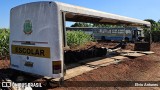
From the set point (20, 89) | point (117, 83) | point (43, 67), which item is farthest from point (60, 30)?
point (117, 83)

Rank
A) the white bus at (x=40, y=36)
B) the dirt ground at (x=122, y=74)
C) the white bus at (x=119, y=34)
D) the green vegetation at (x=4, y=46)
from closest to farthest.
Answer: the white bus at (x=40, y=36)
the dirt ground at (x=122, y=74)
the green vegetation at (x=4, y=46)
the white bus at (x=119, y=34)

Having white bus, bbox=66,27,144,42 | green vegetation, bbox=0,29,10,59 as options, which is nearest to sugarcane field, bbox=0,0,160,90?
green vegetation, bbox=0,29,10,59

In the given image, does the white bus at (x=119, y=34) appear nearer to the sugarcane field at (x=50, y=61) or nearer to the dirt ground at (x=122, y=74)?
the dirt ground at (x=122, y=74)

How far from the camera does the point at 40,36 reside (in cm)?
753

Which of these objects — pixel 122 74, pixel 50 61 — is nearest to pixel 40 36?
pixel 50 61

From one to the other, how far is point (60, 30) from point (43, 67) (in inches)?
55.7

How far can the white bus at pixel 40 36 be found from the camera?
7.14 metres

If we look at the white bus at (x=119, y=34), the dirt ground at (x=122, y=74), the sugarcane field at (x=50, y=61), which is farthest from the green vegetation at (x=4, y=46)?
the white bus at (x=119, y=34)

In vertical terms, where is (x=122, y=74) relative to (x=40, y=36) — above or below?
below

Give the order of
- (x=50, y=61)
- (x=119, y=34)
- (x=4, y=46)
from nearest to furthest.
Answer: (x=50, y=61)
(x=4, y=46)
(x=119, y=34)

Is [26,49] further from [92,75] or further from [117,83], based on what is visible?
[117,83]

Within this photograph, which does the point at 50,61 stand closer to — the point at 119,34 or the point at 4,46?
the point at 4,46

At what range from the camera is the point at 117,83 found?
895cm

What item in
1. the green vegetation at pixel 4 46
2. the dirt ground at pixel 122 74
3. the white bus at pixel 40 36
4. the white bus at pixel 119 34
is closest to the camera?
the white bus at pixel 40 36
